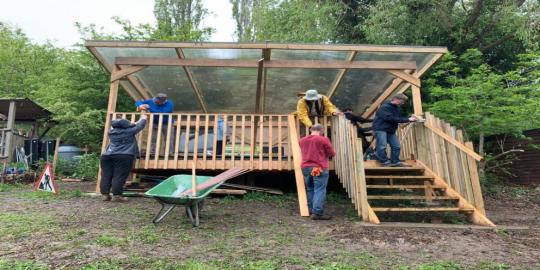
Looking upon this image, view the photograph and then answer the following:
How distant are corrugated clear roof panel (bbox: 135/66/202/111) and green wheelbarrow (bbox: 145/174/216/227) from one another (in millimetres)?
4002

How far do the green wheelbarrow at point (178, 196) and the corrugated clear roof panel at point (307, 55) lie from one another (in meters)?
3.46

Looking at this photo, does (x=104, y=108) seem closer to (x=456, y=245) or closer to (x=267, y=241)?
(x=267, y=241)

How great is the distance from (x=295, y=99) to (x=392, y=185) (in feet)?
17.1

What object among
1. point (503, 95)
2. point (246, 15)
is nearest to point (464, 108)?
point (503, 95)

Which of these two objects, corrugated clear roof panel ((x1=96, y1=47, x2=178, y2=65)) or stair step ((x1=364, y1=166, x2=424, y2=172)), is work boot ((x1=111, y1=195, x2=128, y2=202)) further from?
stair step ((x1=364, y1=166, x2=424, y2=172))

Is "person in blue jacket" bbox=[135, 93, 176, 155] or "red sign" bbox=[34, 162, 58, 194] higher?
"person in blue jacket" bbox=[135, 93, 176, 155]

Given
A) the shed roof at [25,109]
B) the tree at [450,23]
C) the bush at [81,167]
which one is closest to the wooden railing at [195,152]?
the bush at [81,167]

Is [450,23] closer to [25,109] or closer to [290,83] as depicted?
[290,83]

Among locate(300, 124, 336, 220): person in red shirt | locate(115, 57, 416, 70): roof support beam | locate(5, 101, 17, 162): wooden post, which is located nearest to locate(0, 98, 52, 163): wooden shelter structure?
locate(5, 101, 17, 162): wooden post

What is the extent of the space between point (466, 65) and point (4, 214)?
1252 cm

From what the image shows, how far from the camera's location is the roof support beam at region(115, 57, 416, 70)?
824cm

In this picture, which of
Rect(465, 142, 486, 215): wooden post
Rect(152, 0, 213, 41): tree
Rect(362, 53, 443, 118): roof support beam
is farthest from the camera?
Rect(152, 0, 213, 41): tree

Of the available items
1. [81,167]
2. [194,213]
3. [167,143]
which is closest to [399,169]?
[194,213]

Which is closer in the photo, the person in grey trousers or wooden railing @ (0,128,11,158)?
the person in grey trousers
